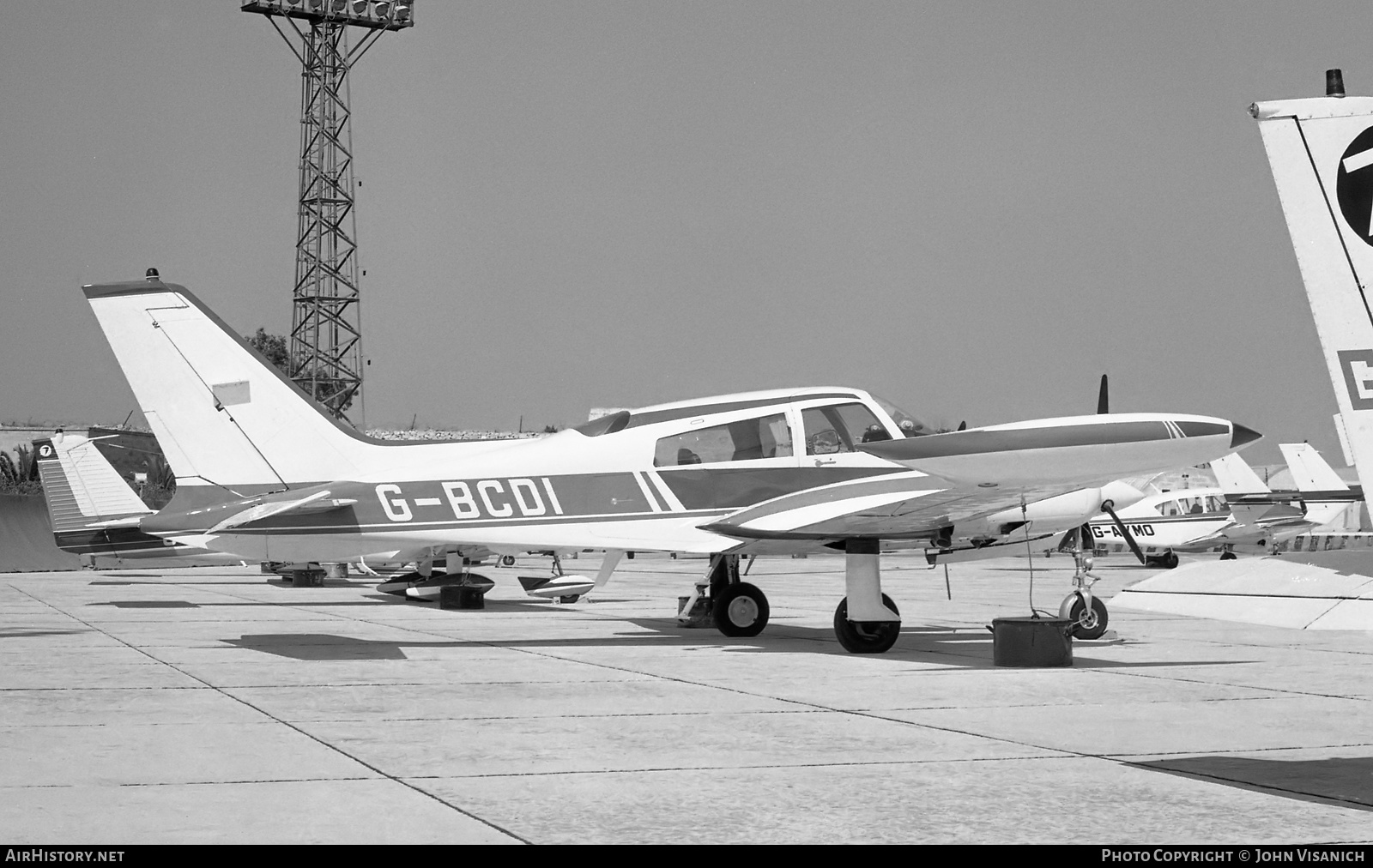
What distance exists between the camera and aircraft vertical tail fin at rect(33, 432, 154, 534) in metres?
31.1

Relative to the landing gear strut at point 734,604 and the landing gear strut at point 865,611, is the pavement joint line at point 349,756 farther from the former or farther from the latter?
the landing gear strut at point 734,604

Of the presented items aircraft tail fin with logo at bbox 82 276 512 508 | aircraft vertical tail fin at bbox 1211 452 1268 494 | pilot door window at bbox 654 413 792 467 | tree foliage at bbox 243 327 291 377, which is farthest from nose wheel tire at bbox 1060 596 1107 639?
tree foliage at bbox 243 327 291 377

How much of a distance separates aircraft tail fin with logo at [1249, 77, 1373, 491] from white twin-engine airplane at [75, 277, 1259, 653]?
7983 mm

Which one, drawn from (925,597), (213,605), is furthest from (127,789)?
(925,597)

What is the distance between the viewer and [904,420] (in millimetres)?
15180

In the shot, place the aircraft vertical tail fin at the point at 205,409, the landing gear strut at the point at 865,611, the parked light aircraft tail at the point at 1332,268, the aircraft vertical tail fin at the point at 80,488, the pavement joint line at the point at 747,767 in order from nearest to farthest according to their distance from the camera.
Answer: the parked light aircraft tail at the point at 1332,268
the pavement joint line at the point at 747,767
the landing gear strut at the point at 865,611
the aircraft vertical tail fin at the point at 205,409
the aircraft vertical tail fin at the point at 80,488

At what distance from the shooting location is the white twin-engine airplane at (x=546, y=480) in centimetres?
1414

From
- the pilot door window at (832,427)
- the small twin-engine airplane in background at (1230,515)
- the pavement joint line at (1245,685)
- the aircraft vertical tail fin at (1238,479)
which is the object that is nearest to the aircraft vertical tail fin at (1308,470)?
the small twin-engine airplane in background at (1230,515)

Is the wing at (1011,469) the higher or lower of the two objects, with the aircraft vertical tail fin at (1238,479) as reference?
lower

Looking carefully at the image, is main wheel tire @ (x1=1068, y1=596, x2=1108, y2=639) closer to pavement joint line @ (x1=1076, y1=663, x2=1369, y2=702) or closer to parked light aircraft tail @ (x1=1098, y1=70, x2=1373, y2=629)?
pavement joint line @ (x1=1076, y1=663, x2=1369, y2=702)

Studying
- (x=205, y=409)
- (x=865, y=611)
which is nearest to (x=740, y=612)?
(x=865, y=611)

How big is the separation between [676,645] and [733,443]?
2.32m

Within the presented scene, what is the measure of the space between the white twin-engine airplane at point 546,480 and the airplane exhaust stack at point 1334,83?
7972 mm

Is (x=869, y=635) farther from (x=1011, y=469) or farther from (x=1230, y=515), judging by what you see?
(x=1230, y=515)
